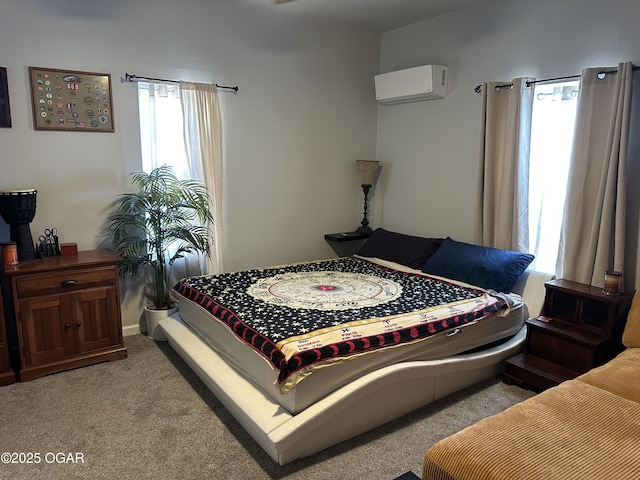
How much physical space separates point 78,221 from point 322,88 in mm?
2469

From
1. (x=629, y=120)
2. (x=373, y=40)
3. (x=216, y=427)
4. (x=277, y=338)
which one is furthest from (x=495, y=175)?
(x=216, y=427)

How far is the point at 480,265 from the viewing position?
3.36 meters

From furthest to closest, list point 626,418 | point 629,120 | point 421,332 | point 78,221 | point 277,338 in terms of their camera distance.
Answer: point 78,221 → point 629,120 → point 421,332 → point 277,338 → point 626,418

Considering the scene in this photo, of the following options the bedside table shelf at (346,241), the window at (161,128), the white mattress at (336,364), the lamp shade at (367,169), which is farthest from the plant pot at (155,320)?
the lamp shade at (367,169)

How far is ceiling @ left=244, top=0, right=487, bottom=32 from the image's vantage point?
12.2 feet

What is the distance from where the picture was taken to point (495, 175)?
11.8 feet

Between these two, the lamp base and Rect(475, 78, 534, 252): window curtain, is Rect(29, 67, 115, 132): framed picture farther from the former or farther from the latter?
Rect(475, 78, 534, 252): window curtain

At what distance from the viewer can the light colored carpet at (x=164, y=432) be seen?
206 cm

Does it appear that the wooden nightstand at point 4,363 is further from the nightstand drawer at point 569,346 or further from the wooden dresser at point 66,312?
the nightstand drawer at point 569,346

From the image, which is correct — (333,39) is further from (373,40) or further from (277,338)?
(277,338)

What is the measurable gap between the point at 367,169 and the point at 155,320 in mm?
2437

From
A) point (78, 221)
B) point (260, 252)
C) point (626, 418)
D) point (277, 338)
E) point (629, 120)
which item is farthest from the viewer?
point (260, 252)

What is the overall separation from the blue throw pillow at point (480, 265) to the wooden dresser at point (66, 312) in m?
2.43

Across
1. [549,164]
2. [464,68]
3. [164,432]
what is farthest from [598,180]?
[164,432]
